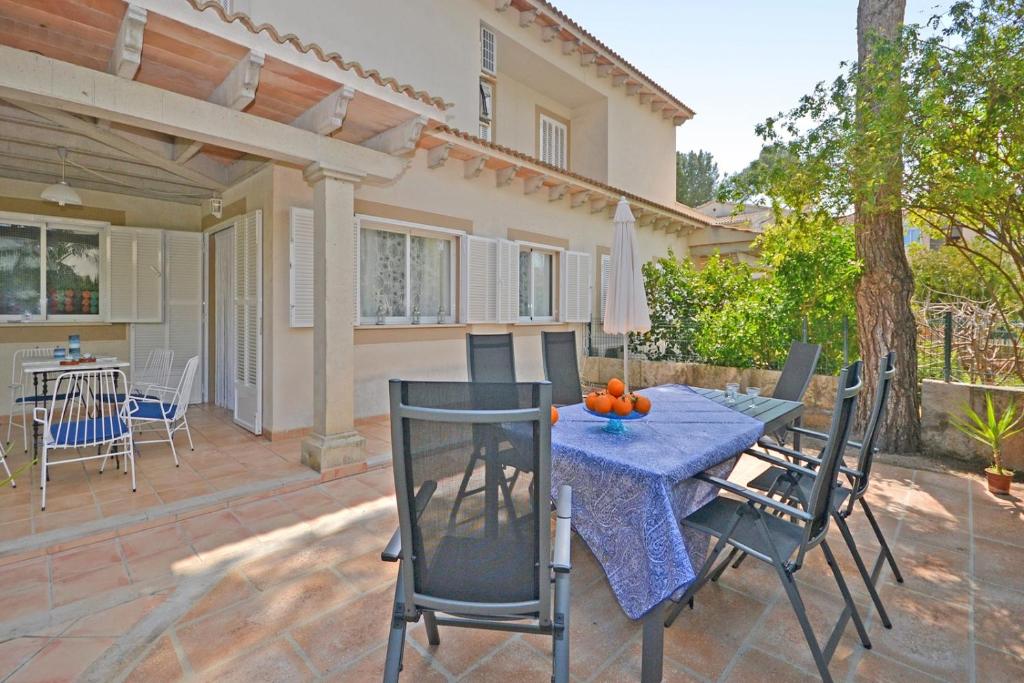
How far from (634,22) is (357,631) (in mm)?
9988

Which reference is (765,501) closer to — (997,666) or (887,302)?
(997,666)

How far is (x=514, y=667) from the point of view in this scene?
6.84 feet

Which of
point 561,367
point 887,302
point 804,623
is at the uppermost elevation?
point 887,302

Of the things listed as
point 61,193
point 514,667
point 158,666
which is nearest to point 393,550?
point 514,667

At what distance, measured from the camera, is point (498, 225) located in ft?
25.5

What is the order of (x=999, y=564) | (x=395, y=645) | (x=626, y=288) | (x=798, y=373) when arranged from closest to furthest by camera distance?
(x=395, y=645), (x=999, y=564), (x=626, y=288), (x=798, y=373)

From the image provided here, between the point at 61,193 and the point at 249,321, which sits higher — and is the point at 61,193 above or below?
above

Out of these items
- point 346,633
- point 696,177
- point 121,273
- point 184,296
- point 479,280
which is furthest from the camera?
point 696,177

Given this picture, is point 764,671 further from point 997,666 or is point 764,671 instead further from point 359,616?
point 359,616

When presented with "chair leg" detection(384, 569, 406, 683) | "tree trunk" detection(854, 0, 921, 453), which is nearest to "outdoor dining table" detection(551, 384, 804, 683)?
"chair leg" detection(384, 569, 406, 683)

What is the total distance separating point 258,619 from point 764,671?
232 centimetres

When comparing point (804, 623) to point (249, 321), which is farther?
point (249, 321)

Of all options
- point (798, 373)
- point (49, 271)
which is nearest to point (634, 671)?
point (798, 373)

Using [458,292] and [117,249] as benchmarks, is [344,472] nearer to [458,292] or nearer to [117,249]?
[458,292]
